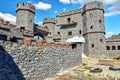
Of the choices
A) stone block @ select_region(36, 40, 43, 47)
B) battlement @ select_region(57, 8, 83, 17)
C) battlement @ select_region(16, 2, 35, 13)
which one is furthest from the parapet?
stone block @ select_region(36, 40, 43, 47)

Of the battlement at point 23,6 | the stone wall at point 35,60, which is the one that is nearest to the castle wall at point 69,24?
the battlement at point 23,6

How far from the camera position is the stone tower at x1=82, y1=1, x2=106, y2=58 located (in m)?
32.2

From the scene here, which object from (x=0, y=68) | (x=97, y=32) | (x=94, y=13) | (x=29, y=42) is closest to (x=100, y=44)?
(x=97, y=32)

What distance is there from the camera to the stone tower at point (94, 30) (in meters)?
32.2

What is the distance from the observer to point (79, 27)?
3731cm

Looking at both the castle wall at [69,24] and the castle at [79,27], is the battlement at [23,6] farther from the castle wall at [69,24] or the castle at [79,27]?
the castle wall at [69,24]

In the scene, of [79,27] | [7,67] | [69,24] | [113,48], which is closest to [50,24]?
[69,24]

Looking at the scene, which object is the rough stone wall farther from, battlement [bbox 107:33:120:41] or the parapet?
battlement [bbox 107:33:120:41]

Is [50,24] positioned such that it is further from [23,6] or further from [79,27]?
[23,6]

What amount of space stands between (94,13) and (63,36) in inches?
448

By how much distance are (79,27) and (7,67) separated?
105 feet

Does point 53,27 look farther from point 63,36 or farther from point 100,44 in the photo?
point 100,44

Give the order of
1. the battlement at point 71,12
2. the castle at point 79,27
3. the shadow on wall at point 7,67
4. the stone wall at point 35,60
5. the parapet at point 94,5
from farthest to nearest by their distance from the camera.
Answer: the battlement at point 71,12
the parapet at point 94,5
the castle at point 79,27
the stone wall at point 35,60
the shadow on wall at point 7,67

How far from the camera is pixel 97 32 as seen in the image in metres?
32.8
